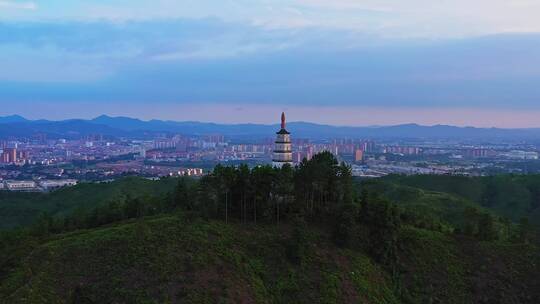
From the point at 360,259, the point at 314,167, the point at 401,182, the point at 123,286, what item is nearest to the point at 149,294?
the point at 123,286

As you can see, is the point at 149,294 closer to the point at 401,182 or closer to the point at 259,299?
the point at 259,299

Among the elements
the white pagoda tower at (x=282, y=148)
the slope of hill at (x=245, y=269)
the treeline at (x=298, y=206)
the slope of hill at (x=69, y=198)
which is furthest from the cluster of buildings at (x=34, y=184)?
the slope of hill at (x=245, y=269)

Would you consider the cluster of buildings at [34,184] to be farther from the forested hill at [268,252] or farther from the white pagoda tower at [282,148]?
the forested hill at [268,252]

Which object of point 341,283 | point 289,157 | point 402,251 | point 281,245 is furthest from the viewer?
point 289,157

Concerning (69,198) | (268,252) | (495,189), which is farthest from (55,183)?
(268,252)

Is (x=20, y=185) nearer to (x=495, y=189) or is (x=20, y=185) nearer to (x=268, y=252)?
(x=495, y=189)

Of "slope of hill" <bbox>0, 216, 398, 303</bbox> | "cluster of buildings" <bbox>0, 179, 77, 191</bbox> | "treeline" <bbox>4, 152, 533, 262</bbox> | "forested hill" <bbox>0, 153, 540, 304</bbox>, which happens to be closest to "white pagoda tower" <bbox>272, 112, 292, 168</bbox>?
"treeline" <bbox>4, 152, 533, 262</bbox>

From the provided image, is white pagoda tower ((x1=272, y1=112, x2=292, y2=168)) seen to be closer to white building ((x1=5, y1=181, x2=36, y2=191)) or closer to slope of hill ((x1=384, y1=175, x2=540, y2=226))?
slope of hill ((x1=384, y1=175, x2=540, y2=226))

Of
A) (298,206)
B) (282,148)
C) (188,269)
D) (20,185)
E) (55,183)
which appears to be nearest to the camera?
(188,269)

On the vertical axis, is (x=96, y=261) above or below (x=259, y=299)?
above
